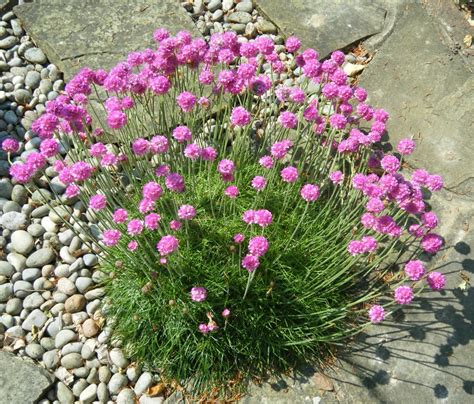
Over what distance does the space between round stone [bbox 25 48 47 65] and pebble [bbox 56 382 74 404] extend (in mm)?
3166

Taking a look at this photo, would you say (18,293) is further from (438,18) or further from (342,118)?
(438,18)

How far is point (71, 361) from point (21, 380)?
1.08 ft

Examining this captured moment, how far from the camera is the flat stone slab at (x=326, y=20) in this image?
5.43 m

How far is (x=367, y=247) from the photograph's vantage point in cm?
307

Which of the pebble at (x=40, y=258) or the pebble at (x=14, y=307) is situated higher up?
the pebble at (x=40, y=258)

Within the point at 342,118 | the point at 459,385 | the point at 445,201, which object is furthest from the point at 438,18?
the point at 459,385

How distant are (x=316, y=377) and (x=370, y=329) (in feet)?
1.70

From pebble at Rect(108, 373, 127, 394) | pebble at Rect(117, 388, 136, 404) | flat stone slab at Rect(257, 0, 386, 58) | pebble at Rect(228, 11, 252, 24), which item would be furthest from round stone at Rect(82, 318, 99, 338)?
pebble at Rect(228, 11, 252, 24)

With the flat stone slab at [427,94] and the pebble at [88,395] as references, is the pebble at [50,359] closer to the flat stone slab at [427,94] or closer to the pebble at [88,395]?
the pebble at [88,395]

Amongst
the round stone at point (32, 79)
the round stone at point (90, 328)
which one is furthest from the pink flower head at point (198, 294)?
the round stone at point (32, 79)

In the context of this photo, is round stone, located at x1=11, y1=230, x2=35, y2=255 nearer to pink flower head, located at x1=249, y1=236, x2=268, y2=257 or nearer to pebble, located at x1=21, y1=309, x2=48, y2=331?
pebble, located at x1=21, y1=309, x2=48, y2=331

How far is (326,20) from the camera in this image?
18.3 ft

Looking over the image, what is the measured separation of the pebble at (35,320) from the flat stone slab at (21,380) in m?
0.25

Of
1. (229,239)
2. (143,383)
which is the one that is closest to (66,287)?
(143,383)
